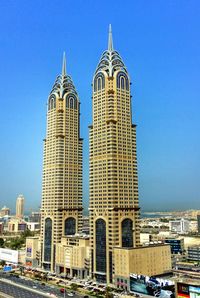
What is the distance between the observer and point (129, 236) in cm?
12912

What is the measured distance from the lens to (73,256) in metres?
139

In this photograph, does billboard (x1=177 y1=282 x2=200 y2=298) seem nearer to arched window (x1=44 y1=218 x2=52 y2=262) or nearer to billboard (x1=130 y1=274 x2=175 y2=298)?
billboard (x1=130 y1=274 x2=175 y2=298)

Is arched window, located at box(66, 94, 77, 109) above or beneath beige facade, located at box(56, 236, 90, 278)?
above

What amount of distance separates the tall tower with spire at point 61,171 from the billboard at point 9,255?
20.1 meters

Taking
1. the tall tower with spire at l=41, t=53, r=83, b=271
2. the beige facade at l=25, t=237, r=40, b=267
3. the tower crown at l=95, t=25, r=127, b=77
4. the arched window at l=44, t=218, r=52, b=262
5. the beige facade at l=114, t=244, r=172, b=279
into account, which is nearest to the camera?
the beige facade at l=114, t=244, r=172, b=279

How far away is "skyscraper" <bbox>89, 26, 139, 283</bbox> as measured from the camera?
12712cm

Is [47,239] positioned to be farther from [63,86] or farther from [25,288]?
[63,86]

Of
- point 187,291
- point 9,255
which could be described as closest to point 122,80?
point 187,291

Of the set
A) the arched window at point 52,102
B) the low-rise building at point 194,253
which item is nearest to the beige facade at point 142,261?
the low-rise building at point 194,253

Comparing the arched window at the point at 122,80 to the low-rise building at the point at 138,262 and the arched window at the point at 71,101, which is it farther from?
the low-rise building at the point at 138,262

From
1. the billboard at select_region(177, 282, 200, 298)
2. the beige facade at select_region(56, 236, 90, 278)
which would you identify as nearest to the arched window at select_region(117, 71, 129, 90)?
the beige facade at select_region(56, 236, 90, 278)

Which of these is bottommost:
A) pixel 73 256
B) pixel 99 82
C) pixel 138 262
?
pixel 73 256

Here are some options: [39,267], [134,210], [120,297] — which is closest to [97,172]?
[134,210]

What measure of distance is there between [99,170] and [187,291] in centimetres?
5797
